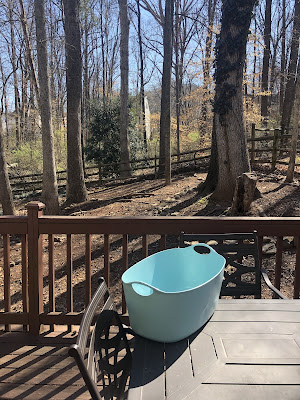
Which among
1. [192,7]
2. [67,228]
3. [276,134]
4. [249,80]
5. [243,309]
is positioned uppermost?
[192,7]

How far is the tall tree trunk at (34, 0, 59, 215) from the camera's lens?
8.12 meters

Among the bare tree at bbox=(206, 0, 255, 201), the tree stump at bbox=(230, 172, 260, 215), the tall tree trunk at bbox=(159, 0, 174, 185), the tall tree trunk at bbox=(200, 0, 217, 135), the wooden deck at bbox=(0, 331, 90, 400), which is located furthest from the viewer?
the tall tree trunk at bbox=(200, 0, 217, 135)

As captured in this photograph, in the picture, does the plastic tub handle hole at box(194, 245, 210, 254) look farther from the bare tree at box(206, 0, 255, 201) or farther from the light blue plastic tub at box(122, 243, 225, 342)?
the bare tree at box(206, 0, 255, 201)

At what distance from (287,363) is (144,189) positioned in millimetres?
10040

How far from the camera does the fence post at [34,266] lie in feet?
8.39

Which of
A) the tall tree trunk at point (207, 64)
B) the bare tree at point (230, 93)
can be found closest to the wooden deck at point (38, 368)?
the bare tree at point (230, 93)

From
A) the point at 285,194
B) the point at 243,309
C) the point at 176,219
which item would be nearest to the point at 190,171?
the point at 285,194

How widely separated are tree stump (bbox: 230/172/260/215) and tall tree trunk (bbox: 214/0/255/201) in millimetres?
983

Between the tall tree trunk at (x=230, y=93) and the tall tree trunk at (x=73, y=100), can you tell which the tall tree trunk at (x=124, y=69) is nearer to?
the tall tree trunk at (x=73, y=100)

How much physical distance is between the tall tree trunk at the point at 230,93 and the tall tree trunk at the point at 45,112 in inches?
169

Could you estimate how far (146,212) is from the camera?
25.4ft

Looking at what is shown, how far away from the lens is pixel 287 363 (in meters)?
1.21

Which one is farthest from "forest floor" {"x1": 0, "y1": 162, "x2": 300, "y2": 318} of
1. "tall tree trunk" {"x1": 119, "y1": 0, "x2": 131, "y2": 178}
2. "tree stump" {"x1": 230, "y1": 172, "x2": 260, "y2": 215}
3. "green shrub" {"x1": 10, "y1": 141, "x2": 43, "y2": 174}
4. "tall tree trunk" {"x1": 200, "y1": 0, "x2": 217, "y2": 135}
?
"tall tree trunk" {"x1": 200, "y1": 0, "x2": 217, "y2": 135}

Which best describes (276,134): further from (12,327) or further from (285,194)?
(12,327)
